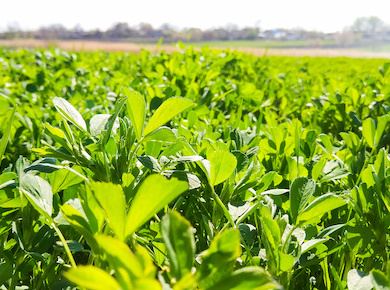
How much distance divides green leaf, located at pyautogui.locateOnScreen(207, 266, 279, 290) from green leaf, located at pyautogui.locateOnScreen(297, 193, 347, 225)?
0.84 ft

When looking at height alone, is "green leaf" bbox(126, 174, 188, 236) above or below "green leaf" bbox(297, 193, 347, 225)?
above

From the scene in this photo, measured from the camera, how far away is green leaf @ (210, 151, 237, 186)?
649mm

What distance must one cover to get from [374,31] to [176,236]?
8235 cm

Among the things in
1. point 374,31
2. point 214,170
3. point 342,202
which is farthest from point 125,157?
point 374,31

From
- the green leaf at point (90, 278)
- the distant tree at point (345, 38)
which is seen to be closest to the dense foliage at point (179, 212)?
the green leaf at point (90, 278)

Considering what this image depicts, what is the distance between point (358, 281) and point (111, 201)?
0.39m

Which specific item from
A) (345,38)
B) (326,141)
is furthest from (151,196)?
(345,38)

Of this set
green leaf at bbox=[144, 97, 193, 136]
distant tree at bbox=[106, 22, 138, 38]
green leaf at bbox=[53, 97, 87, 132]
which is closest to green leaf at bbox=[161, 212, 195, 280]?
green leaf at bbox=[144, 97, 193, 136]

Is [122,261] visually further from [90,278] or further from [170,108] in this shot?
[170,108]

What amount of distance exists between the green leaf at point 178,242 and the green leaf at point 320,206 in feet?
0.95

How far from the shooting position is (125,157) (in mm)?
693

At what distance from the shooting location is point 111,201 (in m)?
0.38

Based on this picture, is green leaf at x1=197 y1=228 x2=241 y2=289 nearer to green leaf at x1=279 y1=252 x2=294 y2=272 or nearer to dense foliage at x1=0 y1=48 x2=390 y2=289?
dense foliage at x1=0 y1=48 x2=390 y2=289

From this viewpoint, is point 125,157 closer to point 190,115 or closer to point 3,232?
point 3,232
